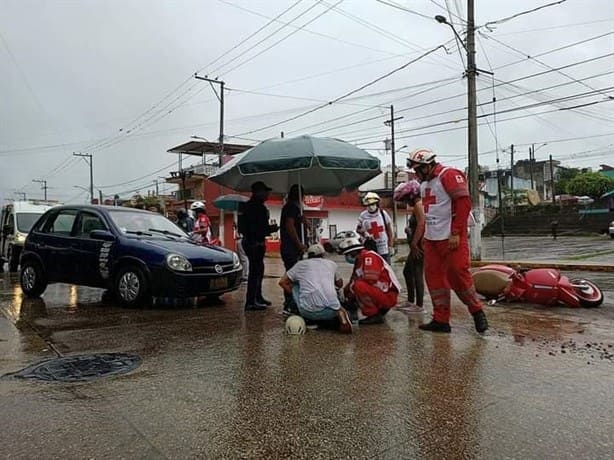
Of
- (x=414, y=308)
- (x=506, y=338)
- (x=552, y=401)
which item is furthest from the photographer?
(x=414, y=308)

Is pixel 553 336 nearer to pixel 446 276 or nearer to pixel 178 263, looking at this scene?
pixel 446 276

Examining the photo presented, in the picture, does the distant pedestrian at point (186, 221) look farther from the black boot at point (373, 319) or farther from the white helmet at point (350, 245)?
Answer: the black boot at point (373, 319)

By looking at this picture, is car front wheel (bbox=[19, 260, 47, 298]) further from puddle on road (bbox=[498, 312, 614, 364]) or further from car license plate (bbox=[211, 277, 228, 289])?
puddle on road (bbox=[498, 312, 614, 364])

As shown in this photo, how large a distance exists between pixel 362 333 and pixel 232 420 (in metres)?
2.62

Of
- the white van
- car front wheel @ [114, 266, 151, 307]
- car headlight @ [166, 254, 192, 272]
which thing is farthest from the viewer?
the white van

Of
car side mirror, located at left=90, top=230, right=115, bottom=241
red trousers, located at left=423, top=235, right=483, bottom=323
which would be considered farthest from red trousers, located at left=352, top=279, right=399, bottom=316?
car side mirror, located at left=90, top=230, right=115, bottom=241

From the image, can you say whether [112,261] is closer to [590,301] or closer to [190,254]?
[190,254]

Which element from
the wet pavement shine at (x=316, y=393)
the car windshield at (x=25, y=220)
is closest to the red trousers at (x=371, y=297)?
the wet pavement shine at (x=316, y=393)

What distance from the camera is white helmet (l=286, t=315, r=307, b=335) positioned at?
551 cm

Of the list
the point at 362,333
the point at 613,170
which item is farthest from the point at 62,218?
the point at 613,170

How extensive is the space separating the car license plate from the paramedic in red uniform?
3013 mm

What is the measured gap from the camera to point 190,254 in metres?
7.40

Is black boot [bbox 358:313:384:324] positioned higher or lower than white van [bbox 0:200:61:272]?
lower

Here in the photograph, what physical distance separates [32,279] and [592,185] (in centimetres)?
5585
